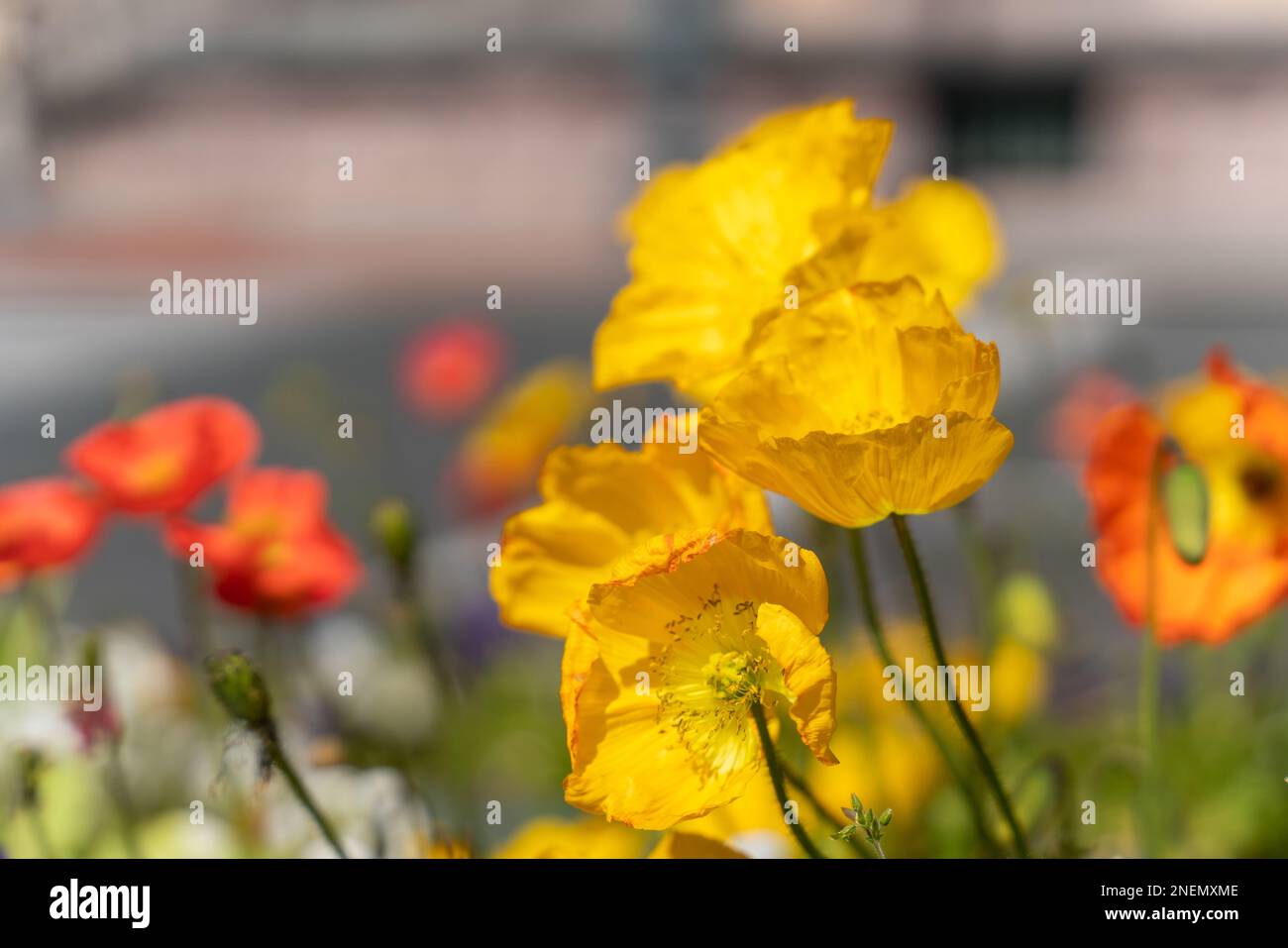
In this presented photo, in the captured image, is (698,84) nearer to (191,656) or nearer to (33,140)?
(191,656)

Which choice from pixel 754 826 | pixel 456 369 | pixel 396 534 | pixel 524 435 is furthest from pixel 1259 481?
pixel 456 369

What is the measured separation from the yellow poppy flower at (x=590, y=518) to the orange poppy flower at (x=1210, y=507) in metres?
0.22

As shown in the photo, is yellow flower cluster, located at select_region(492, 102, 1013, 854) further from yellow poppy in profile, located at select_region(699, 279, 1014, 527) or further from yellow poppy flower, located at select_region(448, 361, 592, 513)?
yellow poppy flower, located at select_region(448, 361, 592, 513)

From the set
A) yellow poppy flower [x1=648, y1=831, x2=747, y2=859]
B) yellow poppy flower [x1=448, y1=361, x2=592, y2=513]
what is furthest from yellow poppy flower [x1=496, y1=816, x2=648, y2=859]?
yellow poppy flower [x1=448, y1=361, x2=592, y2=513]

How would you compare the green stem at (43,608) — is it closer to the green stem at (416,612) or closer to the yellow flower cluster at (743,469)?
the green stem at (416,612)

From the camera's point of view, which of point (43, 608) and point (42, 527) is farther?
point (43, 608)

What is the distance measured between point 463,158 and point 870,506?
283 inches

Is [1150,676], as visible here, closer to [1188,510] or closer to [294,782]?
[1188,510]

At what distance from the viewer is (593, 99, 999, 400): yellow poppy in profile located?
0.59m

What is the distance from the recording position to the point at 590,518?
0.60 metres

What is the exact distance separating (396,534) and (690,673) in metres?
0.40

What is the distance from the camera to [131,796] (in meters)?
1.14

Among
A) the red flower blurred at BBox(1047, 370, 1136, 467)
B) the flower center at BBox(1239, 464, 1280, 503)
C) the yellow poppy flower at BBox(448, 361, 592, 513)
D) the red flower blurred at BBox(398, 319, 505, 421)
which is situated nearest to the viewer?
the flower center at BBox(1239, 464, 1280, 503)

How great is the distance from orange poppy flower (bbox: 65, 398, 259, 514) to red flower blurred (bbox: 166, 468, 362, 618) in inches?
1.3
